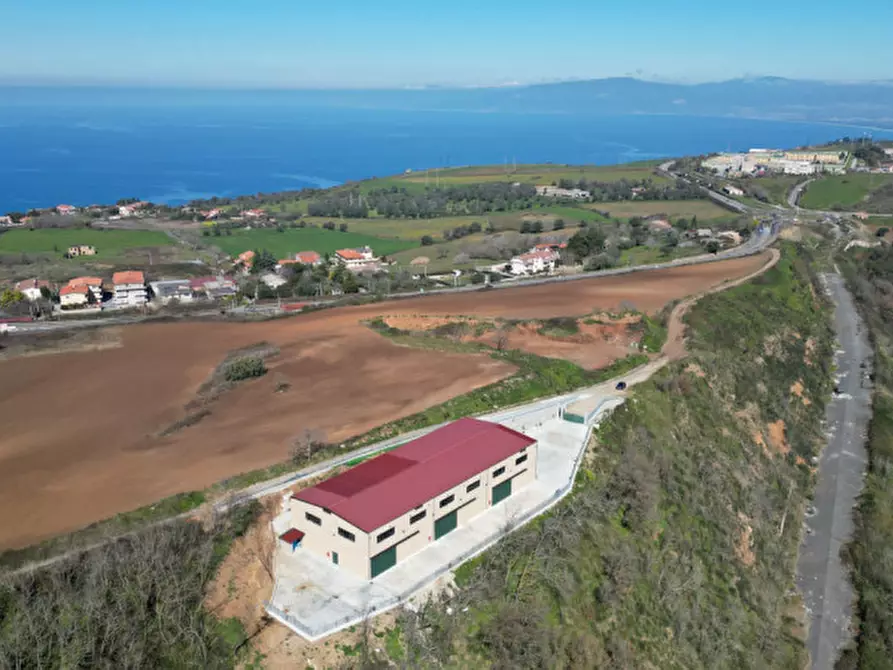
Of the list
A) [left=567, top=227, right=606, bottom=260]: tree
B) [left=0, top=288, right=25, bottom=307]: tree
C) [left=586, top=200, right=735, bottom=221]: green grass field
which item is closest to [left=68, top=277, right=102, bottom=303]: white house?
[left=0, top=288, right=25, bottom=307]: tree

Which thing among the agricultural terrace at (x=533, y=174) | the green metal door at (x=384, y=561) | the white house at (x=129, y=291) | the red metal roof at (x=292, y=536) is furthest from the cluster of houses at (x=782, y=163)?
the red metal roof at (x=292, y=536)

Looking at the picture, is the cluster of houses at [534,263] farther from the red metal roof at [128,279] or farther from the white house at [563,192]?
the white house at [563,192]

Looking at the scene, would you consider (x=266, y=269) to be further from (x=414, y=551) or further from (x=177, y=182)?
(x=177, y=182)

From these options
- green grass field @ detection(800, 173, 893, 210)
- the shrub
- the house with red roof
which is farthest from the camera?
green grass field @ detection(800, 173, 893, 210)

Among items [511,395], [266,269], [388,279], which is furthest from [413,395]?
[266,269]

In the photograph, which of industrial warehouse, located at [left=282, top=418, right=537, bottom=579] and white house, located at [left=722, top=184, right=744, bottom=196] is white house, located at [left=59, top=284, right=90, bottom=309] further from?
white house, located at [left=722, top=184, right=744, bottom=196]

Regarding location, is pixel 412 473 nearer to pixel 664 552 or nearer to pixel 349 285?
pixel 664 552
